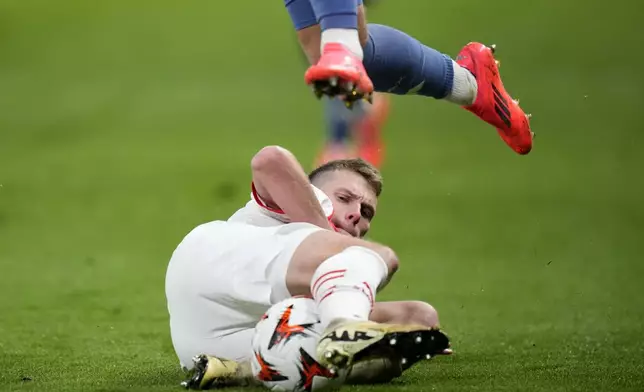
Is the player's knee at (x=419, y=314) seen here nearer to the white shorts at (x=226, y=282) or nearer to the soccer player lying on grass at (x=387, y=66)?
the white shorts at (x=226, y=282)

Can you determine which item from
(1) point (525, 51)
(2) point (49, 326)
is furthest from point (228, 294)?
(1) point (525, 51)

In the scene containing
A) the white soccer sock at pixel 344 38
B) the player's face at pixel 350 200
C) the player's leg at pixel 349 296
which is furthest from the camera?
the player's face at pixel 350 200

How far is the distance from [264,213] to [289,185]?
22 cm

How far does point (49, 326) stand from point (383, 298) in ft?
5.50

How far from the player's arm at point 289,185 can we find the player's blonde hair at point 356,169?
1.18ft

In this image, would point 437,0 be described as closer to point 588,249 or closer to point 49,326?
point 588,249

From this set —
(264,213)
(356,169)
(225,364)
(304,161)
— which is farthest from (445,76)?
(304,161)

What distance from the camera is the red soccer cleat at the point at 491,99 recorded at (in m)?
4.62

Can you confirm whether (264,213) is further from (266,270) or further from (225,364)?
(225,364)

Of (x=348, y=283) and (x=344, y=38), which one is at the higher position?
(x=344, y=38)

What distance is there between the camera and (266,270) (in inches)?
146

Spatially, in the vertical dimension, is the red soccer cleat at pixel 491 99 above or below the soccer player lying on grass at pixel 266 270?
above

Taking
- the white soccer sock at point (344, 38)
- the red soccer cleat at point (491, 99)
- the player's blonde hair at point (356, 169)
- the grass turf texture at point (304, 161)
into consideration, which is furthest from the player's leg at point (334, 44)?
the grass turf texture at point (304, 161)

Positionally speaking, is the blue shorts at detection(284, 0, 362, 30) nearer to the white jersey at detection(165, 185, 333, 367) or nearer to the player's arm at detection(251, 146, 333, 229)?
the player's arm at detection(251, 146, 333, 229)
